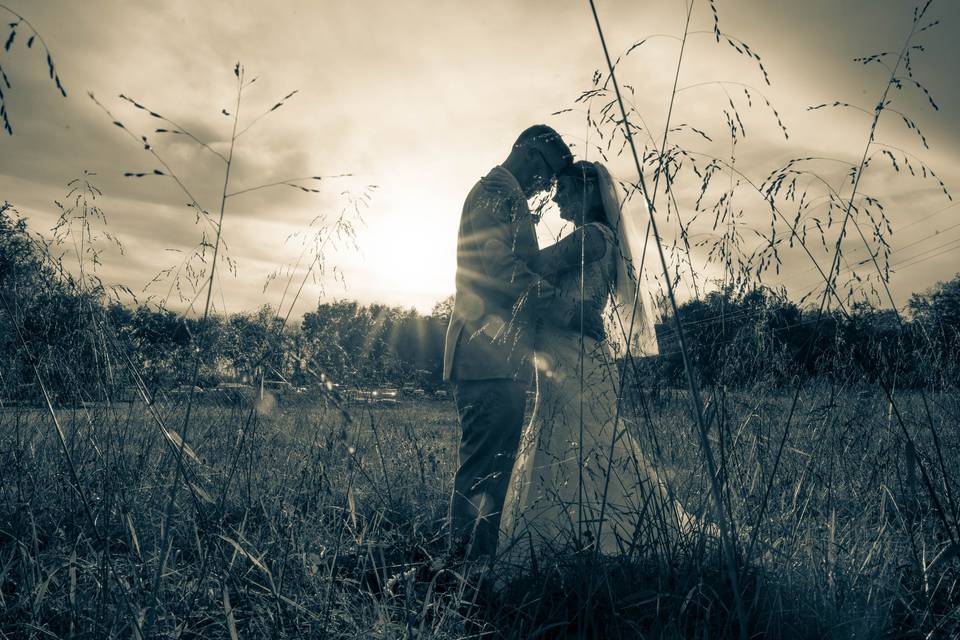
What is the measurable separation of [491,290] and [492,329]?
21 cm

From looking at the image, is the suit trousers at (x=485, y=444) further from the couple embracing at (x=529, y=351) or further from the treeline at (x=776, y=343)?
the treeline at (x=776, y=343)

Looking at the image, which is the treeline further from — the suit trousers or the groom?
the suit trousers

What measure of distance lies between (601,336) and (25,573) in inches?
95.5

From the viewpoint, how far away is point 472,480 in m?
2.57

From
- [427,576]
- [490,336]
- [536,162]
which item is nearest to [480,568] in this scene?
[427,576]

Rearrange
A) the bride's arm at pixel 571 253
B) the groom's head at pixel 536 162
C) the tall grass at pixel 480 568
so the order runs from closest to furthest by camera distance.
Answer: the tall grass at pixel 480 568 < the bride's arm at pixel 571 253 < the groom's head at pixel 536 162

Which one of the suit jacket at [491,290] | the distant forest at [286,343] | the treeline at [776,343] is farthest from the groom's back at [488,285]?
the treeline at [776,343]

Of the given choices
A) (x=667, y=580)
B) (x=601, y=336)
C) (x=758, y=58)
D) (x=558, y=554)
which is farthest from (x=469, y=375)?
(x=758, y=58)

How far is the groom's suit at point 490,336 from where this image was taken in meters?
2.53

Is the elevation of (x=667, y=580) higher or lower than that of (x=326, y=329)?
lower

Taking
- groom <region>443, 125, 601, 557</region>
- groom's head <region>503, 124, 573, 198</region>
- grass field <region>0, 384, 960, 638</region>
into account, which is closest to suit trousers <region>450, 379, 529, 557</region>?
groom <region>443, 125, 601, 557</region>

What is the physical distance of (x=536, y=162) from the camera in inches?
116

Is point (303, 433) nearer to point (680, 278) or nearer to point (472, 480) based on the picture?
point (472, 480)

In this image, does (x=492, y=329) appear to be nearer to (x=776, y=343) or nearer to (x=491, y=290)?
(x=491, y=290)
